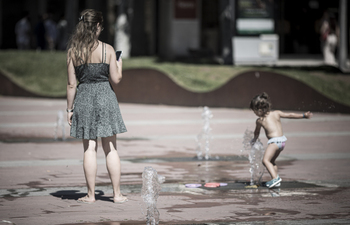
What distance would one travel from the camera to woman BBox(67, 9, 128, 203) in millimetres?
6168

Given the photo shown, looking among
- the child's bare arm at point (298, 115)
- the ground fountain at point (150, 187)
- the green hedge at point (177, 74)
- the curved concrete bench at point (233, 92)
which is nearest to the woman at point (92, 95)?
the ground fountain at point (150, 187)

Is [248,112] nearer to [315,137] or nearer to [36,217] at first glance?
[315,137]

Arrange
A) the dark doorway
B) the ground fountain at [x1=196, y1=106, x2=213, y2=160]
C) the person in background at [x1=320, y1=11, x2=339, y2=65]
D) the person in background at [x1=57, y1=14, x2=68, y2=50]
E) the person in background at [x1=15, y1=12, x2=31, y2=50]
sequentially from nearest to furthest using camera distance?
the ground fountain at [x1=196, y1=106, x2=213, y2=160]
the person in background at [x1=320, y1=11, x2=339, y2=65]
the person in background at [x1=15, y1=12, x2=31, y2=50]
the person in background at [x1=57, y1=14, x2=68, y2=50]
the dark doorway

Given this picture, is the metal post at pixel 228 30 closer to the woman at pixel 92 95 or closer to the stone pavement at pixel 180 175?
the stone pavement at pixel 180 175

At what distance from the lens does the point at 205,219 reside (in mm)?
5582

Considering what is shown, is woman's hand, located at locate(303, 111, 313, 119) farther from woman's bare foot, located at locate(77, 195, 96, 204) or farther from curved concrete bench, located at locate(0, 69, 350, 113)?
curved concrete bench, located at locate(0, 69, 350, 113)

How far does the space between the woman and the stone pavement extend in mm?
376

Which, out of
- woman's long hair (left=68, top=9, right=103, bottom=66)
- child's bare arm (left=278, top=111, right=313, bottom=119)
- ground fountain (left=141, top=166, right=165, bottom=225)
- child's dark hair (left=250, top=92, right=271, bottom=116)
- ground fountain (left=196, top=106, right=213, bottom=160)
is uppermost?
woman's long hair (left=68, top=9, right=103, bottom=66)

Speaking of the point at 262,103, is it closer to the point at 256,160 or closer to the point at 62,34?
the point at 256,160

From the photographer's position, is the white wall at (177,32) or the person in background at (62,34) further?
the white wall at (177,32)

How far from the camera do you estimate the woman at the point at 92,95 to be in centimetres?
617

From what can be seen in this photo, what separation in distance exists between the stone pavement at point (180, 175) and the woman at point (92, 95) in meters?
0.38

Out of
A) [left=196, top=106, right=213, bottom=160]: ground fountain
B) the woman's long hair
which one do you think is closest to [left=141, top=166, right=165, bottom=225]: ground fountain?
the woman's long hair

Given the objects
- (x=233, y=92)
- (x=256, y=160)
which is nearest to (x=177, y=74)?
(x=233, y=92)
